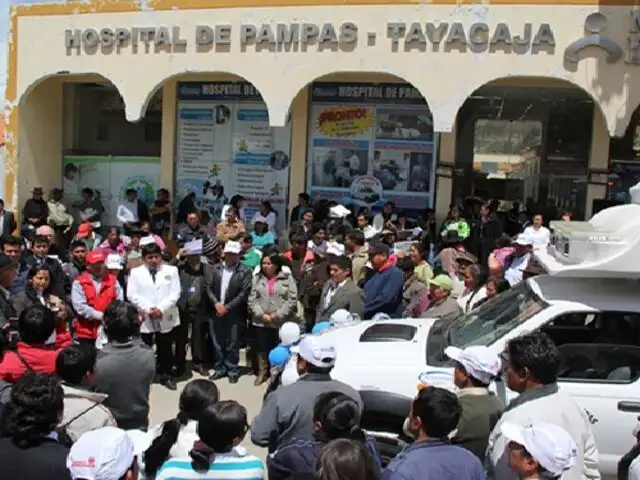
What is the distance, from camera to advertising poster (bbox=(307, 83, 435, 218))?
1375cm

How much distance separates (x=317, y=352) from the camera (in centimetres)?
409

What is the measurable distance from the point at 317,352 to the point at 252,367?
16.2 feet

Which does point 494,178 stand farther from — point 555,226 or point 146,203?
point 555,226

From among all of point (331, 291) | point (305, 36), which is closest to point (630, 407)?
point (331, 291)

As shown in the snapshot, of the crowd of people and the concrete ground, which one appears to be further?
the concrete ground

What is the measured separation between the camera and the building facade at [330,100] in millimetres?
11766

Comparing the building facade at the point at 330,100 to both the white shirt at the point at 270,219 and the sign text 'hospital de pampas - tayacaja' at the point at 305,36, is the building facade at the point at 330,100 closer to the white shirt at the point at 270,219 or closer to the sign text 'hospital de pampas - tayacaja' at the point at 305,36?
the sign text 'hospital de pampas - tayacaja' at the point at 305,36

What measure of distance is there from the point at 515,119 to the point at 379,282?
26.0 ft

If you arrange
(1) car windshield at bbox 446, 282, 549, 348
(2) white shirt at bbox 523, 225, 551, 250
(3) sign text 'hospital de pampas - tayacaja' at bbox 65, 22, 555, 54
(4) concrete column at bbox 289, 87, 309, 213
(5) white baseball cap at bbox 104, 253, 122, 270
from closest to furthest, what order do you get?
(1) car windshield at bbox 446, 282, 549, 348 → (5) white baseball cap at bbox 104, 253, 122, 270 → (2) white shirt at bbox 523, 225, 551, 250 → (3) sign text 'hospital de pampas - tayacaja' at bbox 65, 22, 555, 54 → (4) concrete column at bbox 289, 87, 309, 213

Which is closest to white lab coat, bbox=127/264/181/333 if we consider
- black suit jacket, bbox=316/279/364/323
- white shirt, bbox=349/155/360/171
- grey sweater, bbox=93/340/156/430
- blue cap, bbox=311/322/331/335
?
black suit jacket, bbox=316/279/364/323

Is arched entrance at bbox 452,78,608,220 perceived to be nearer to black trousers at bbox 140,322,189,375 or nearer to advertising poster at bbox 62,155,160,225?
advertising poster at bbox 62,155,160,225

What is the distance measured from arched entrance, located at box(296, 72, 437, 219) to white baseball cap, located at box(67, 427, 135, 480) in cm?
1102

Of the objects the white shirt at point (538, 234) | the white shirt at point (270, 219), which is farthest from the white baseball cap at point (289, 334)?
the white shirt at point (270, 219)

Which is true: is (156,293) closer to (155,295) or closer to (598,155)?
(155,295)
